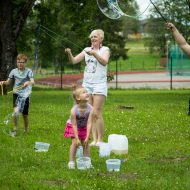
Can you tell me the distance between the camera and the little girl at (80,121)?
311 inches

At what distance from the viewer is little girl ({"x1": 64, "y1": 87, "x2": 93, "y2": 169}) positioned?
7.89 m

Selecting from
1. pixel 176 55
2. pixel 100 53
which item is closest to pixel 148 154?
pixel 100 53

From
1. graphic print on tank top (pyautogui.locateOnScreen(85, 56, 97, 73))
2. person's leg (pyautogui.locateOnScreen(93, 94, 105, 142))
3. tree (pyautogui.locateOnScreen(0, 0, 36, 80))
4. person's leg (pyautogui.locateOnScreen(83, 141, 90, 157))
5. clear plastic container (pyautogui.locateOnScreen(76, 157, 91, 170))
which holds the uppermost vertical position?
tree (pyautogui.locateOnScreen(0, 0, 36, 80))

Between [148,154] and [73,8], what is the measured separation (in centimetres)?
2124

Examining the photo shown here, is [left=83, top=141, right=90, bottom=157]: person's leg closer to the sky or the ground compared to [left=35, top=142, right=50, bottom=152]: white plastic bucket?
closer to the sky

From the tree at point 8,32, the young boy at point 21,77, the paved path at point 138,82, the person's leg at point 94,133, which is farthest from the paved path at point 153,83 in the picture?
the person's leg at point 94,133

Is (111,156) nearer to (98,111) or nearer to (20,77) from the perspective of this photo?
(98,111)

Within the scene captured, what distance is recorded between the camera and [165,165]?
8156 millimetres

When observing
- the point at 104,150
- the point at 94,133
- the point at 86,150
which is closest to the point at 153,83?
the point at 94,133

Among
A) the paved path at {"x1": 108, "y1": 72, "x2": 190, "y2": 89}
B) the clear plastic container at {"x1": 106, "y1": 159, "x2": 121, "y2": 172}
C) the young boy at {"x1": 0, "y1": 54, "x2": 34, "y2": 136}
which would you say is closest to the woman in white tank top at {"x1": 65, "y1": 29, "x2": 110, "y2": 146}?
the young boy at {"x1": 0, "y1": 54, "x2": 34, "y2": 136}

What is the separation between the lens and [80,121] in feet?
26.3

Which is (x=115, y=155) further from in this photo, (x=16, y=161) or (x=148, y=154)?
(x=16, y=161)

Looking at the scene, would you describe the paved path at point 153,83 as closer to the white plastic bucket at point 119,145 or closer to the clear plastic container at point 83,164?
the white plastic bucket at point 119,145

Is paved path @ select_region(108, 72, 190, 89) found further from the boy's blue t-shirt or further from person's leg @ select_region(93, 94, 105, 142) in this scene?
person's leg @ select_region(93, 94, 105, 142)
